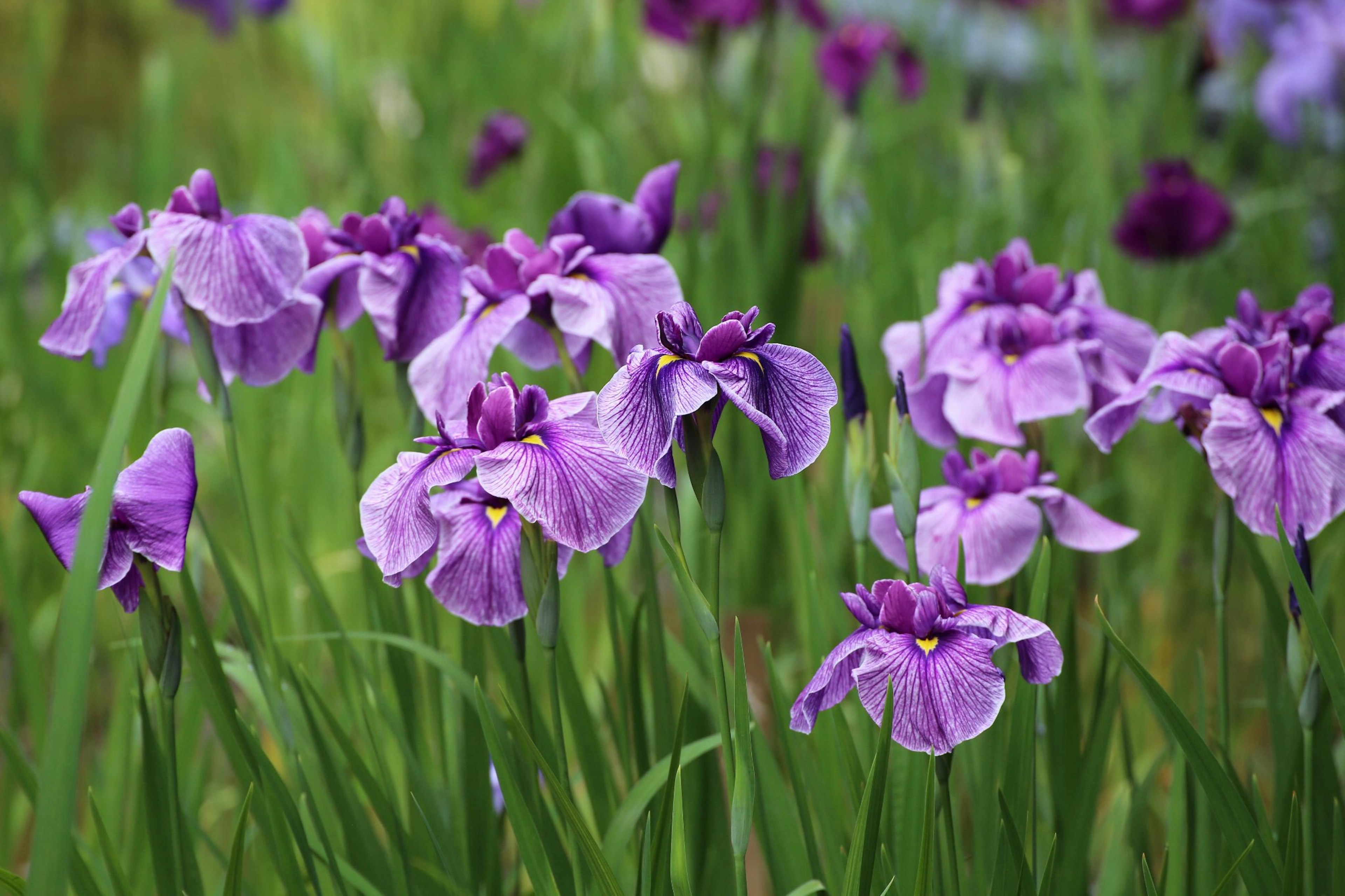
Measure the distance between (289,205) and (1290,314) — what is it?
6.79ft

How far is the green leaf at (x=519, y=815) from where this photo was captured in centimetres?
73

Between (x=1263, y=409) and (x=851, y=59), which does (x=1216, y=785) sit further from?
(x=851, y=59)

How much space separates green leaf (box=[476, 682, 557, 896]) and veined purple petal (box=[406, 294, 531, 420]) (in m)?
0.29

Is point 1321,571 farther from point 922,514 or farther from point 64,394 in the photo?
point 64,394

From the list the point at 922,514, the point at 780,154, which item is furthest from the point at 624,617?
the point at 780,154

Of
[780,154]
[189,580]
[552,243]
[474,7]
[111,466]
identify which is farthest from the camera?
[474,7]

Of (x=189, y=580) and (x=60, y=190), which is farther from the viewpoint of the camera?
(x=60, y=190)

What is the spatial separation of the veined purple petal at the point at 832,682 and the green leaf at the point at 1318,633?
319 mm

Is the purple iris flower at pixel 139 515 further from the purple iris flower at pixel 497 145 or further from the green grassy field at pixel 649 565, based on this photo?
the purple iris flower at pixel 497 145

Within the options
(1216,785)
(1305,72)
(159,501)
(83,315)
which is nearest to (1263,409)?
(1216,785)

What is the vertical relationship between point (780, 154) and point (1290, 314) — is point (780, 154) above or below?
above

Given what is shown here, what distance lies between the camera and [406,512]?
0.74 meters

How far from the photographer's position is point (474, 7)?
16.4 ft

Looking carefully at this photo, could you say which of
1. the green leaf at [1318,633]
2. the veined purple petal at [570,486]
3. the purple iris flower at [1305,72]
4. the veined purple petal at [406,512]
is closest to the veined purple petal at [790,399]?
the veined purple petal at [570,486]
